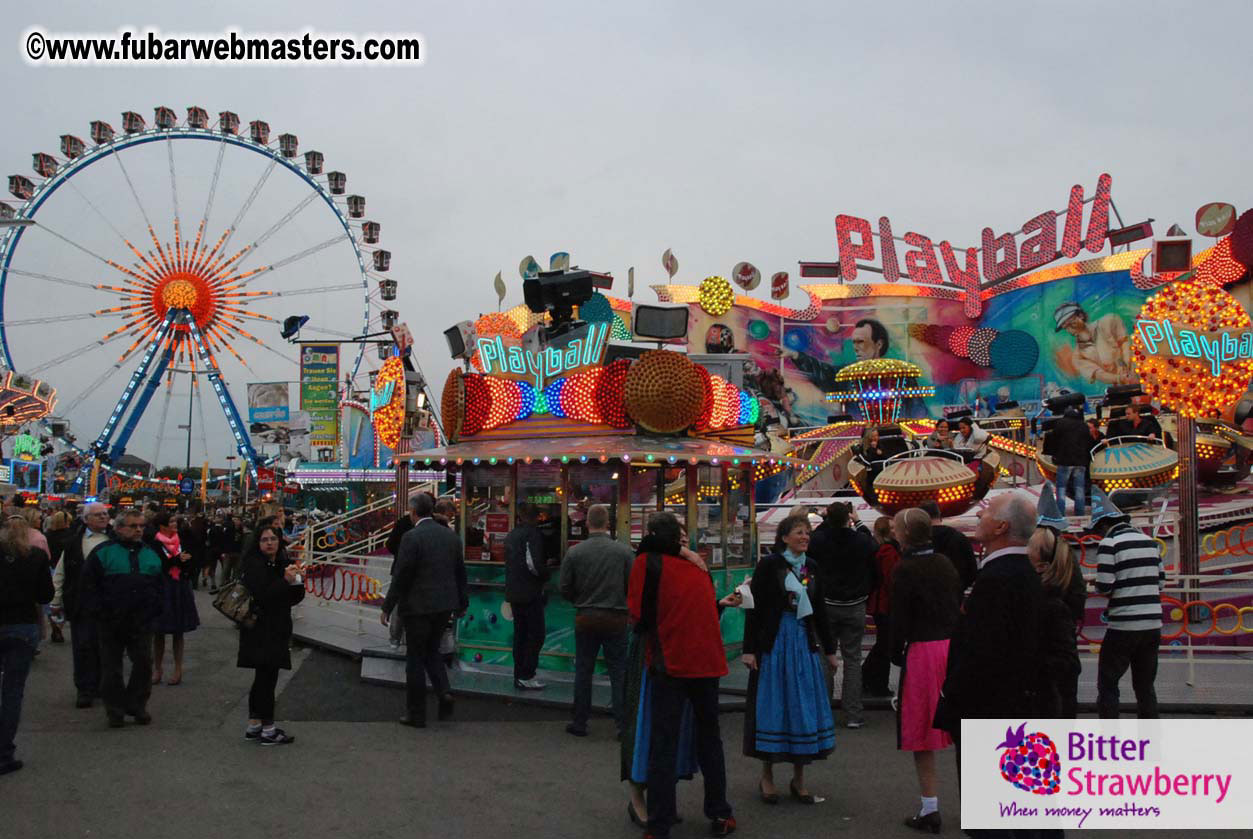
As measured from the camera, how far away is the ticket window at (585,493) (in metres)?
9.64

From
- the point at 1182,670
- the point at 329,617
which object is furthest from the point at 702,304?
the point at 1182,670

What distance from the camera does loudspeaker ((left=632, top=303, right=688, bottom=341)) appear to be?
10.7m

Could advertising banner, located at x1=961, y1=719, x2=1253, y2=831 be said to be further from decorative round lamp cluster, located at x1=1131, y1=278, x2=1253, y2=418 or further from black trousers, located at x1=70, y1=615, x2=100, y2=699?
black trousers, located at x1=70, y1=615, x2=100, y2=699

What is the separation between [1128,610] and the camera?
611cm

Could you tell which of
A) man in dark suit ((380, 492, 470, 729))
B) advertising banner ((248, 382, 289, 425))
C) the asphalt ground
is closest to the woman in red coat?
the asphalt ground

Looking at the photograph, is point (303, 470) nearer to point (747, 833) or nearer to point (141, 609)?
point (141, 609)

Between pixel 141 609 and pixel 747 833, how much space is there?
499cm

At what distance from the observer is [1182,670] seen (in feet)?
29.1

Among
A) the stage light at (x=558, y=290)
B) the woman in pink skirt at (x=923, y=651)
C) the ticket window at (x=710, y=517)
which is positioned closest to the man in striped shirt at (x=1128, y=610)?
the woman in pink skirt at (x=923, y=651)

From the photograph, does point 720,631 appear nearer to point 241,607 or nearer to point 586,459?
point 241,607

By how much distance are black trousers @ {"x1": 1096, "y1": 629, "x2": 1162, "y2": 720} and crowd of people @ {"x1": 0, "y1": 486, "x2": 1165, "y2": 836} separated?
0.04 feet

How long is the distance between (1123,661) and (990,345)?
39168 mm

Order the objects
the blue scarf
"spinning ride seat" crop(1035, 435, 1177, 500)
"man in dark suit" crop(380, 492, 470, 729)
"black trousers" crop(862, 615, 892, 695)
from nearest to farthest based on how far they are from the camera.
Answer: the blue scarf, "man in dark suit" crop(380, 492, 470, 729), "black trousers" crop(862, 615, 892, 695), "spinning ride seat" crop(1035, 435, 1177, 500)

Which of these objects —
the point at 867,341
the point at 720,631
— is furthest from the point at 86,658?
the point at 867,341
